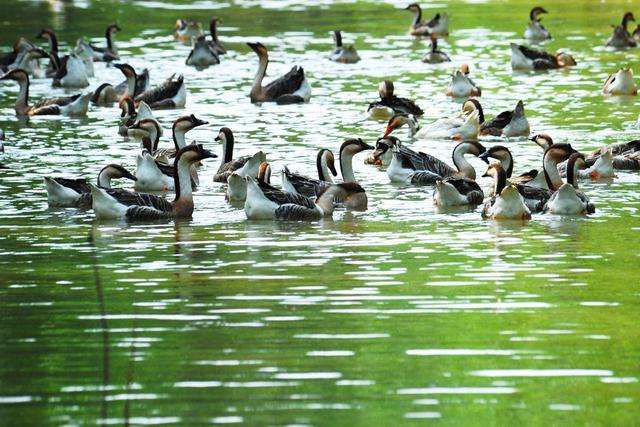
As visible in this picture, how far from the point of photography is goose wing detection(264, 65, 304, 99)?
3027 centimetres

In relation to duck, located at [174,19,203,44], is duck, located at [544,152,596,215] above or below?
above

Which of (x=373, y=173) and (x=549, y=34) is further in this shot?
(x=549, y=34)

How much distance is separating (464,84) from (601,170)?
32.4 feet

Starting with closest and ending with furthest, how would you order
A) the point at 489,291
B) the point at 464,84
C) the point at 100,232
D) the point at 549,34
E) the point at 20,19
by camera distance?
1. the point at 489,291
2. the point at 100,232
3. the point at 464,84
4. the point at 549,34
5. the point at 20,19

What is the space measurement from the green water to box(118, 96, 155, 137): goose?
30cm

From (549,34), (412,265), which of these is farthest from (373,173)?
(549,34)

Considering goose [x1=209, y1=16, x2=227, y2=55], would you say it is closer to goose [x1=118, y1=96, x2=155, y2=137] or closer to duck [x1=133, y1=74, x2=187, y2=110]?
duck [x1=133, y1=74, x2=187, y2=110]

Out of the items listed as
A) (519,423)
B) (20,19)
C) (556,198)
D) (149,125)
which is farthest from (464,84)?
(20,19)

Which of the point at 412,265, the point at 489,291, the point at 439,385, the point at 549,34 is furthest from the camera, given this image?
the point at 549,34

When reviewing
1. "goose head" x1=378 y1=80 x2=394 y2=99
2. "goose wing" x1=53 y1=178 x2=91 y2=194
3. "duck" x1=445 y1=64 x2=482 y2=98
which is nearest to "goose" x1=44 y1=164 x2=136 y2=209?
"goose wing" x1=53 y1=178 x2=91 y2=194

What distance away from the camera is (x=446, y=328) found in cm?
1208

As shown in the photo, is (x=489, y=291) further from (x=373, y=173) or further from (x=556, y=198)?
(x=373, y=173)

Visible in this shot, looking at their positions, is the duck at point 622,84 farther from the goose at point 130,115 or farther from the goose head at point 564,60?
the goose at point 130,115

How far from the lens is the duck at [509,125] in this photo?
25.0 m
